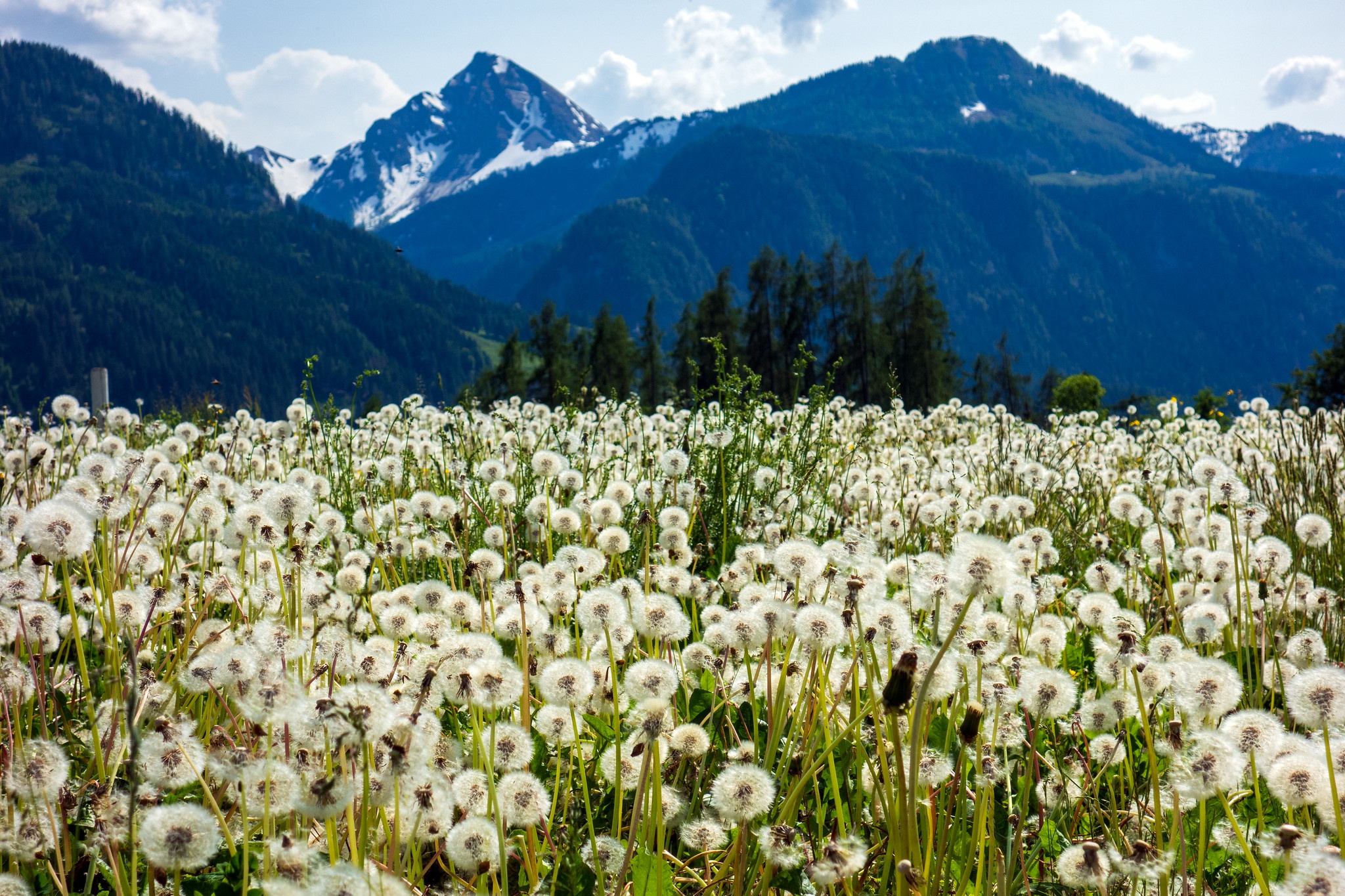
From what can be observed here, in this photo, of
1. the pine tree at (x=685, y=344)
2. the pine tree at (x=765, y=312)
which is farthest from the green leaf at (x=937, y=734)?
the pine tree at (x=765, y=312)

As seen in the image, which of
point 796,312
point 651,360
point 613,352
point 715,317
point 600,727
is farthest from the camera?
point 651,360

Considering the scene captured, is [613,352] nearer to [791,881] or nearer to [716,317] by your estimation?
[716,317]

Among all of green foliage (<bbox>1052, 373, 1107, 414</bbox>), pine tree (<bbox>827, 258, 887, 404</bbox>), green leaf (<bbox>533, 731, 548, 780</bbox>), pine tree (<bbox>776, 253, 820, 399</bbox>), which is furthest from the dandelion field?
green foliage (<bbox>1052, 373, 1107, 414</bbox>)

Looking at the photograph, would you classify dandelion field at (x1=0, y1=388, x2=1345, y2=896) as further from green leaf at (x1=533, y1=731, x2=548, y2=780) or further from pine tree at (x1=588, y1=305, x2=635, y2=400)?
pine tree at (x1=588, y1=305, x2=635, y2=400)

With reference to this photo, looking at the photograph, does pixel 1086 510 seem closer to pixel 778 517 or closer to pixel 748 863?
pixel 778 517

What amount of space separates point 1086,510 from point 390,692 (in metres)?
5.30

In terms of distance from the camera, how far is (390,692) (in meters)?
2.20

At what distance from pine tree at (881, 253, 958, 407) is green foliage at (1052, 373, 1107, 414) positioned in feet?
43.2

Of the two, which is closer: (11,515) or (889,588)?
(11,515)

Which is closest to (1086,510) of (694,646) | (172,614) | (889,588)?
(889,588)

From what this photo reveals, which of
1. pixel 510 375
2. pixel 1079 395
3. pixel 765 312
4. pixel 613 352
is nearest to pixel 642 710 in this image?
pixel 765 312

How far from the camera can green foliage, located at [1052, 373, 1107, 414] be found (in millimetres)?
73938

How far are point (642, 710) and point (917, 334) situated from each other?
6575 cm

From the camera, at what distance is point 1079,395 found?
3004 inches
